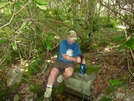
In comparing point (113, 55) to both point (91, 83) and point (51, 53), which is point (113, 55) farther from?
point (51, 53)

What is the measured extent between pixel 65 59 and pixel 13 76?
1.90 m

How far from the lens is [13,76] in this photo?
19.1ft

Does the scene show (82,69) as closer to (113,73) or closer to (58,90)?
(113,73)

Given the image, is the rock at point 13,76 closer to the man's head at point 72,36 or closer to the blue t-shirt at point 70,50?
the blue t-shirt at point 70,50

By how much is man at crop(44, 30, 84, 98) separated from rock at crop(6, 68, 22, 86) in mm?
1342

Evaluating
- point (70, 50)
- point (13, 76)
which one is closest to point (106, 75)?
point (70, 50)

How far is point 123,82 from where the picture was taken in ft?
16.6

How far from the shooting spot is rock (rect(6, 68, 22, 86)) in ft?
19.0

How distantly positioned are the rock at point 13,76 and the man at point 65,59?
134 cm

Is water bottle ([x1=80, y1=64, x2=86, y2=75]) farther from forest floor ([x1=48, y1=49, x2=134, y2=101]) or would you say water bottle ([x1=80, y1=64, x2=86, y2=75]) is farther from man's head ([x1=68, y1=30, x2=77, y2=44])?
man's head ([x1=68, y1=30, x2=77, y2=44])

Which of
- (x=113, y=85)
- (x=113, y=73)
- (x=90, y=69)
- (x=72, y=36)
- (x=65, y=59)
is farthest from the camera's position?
(x=90, y=69)

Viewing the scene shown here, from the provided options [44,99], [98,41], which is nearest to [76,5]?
[98,41]

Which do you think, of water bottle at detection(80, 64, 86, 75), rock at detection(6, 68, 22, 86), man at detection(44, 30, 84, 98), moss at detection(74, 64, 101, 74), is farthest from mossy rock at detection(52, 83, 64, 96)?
rock at detection(6, 68, 22, 86)

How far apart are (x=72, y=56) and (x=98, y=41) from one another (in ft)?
9.31
